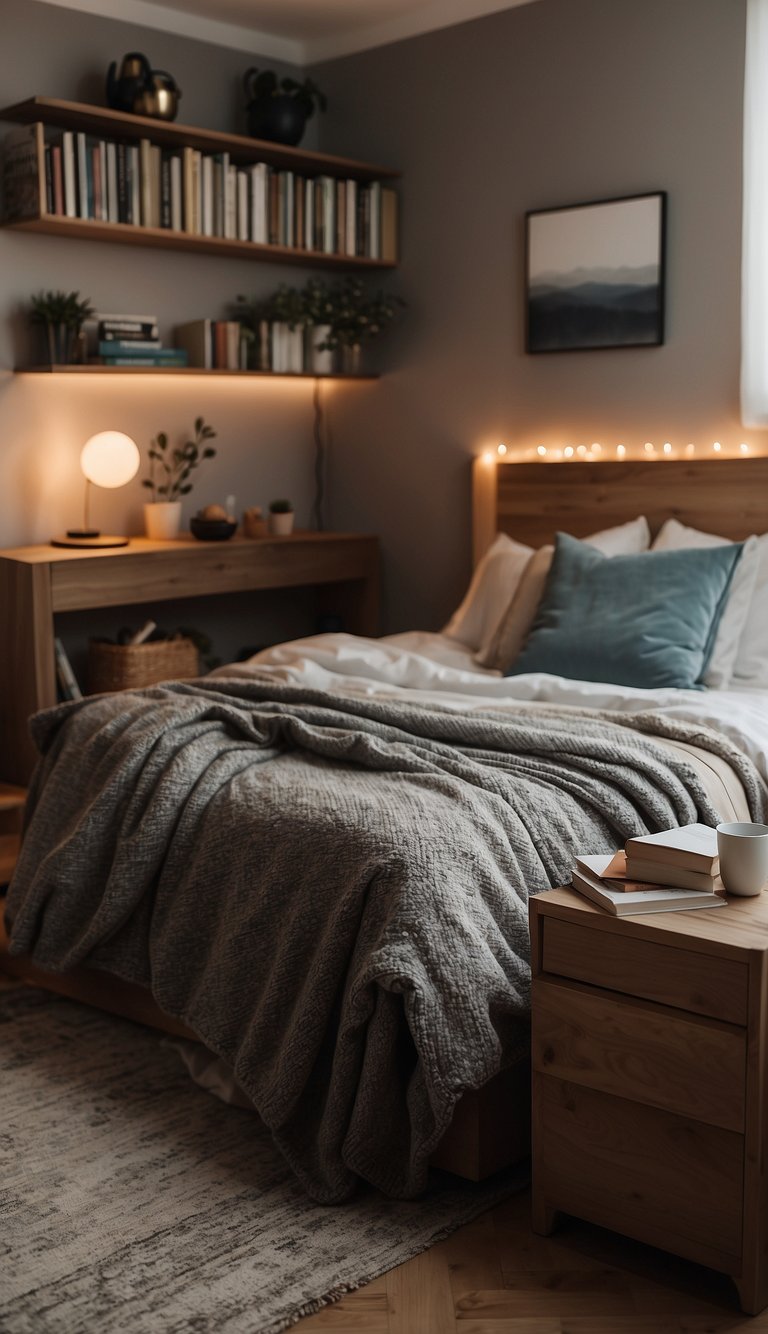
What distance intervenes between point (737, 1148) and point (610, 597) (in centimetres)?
177

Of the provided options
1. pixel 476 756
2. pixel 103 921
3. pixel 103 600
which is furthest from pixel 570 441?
pixel 103 921

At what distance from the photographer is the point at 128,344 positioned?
417 cm

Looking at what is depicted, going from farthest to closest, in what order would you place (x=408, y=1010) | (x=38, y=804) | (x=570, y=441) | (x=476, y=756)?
1. (x=570, y=441)
2. (x=38, y=804)
3. (x=476, y=756)
4. (x=408, y=1010)

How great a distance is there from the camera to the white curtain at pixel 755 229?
360cm

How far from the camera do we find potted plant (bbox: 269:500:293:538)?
465cm

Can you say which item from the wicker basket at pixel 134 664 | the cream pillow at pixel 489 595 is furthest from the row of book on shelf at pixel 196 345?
the cream pillow at pixel 489 595

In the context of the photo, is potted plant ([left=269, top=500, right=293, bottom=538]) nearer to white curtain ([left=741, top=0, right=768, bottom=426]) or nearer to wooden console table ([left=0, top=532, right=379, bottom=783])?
wooden console table ([left=0, top=532, right=379, bottom=783])

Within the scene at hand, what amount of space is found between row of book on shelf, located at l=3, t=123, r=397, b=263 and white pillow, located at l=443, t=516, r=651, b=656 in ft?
4.54

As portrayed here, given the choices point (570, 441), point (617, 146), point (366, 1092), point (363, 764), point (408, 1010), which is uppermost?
point (617, 146)

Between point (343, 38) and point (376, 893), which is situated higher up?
point (343, 38)

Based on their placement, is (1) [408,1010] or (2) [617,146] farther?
(2) [617,146]

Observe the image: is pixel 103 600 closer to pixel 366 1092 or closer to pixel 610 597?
pixel 610 597

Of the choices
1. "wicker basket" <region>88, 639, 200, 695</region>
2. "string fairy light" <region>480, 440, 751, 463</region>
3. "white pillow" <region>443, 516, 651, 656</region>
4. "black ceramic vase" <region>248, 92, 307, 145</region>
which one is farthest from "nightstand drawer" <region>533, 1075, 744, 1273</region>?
"black ceramic vase" <region>248, 92, 307, 145</region>

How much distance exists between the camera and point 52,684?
12.7 feet
